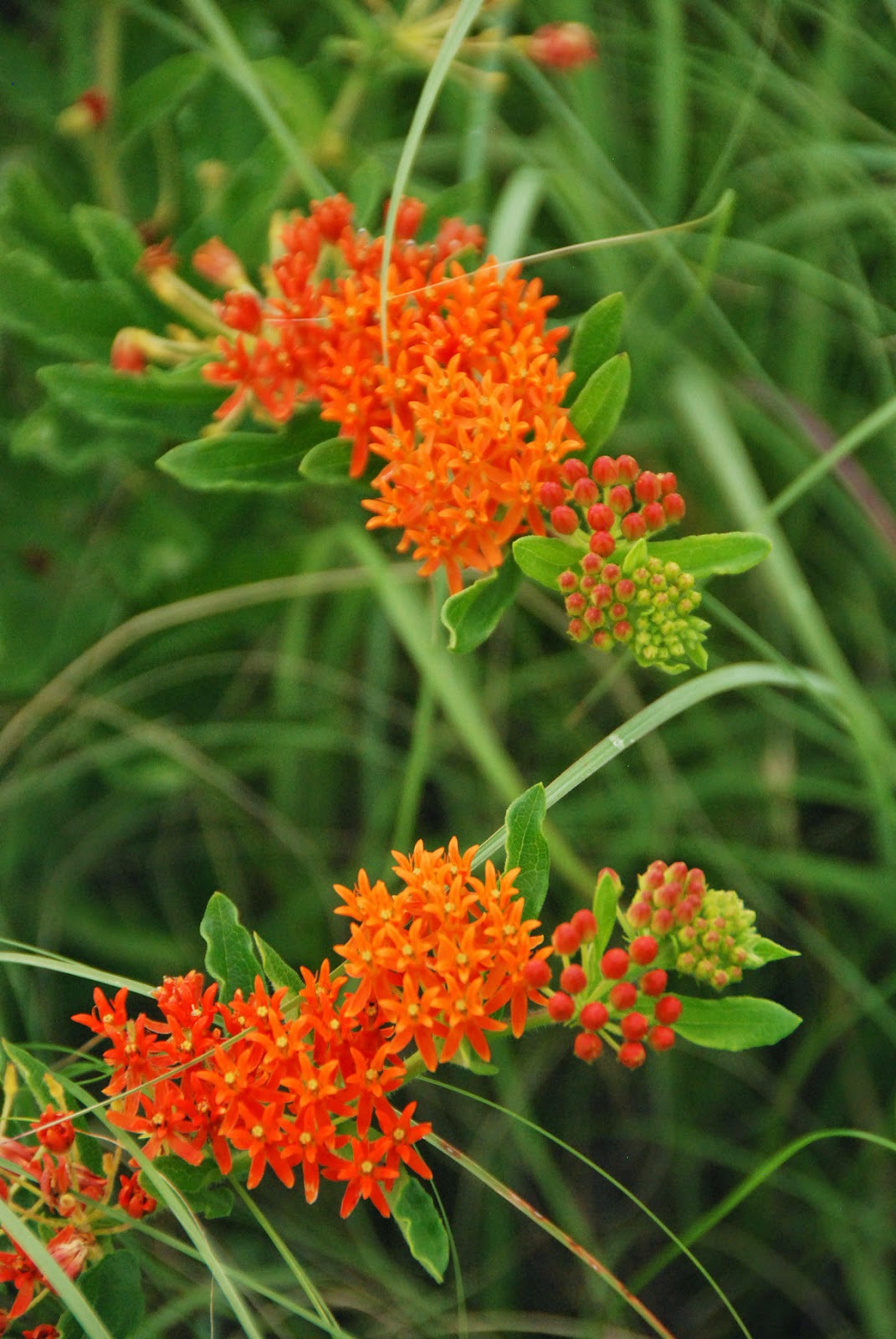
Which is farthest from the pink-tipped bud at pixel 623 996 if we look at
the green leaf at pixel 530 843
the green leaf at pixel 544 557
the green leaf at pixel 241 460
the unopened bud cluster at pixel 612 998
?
the green leaf at pixel 241 460

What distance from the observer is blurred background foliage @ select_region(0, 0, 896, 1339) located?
1.99 metres

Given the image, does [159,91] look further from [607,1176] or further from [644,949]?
[607,1176]

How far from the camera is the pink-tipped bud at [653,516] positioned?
1.24 metres

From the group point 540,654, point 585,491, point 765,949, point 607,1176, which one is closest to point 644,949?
point 765,949

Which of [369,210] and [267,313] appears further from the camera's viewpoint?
[369,210]

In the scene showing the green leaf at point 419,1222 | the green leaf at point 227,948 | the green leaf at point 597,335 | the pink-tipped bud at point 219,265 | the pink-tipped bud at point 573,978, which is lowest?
the green leaf at point 419,1222

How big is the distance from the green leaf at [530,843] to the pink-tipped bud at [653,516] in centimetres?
30

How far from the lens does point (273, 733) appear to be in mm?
2205

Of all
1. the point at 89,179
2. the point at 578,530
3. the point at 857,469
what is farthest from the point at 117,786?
the point at 857,469

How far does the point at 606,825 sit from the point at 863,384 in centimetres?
105

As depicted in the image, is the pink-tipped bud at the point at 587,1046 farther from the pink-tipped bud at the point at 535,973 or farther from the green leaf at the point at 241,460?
the green leaf at the point at 241,460

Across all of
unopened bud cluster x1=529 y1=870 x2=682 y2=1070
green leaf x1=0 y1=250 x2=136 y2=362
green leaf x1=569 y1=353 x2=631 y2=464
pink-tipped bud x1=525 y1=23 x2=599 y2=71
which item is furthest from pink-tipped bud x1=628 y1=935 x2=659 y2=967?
pink-tipped bud x1=525 y1=23 x2=599 y2=71

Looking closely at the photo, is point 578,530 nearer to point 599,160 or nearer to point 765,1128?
point 599,160

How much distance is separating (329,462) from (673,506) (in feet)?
1.24
